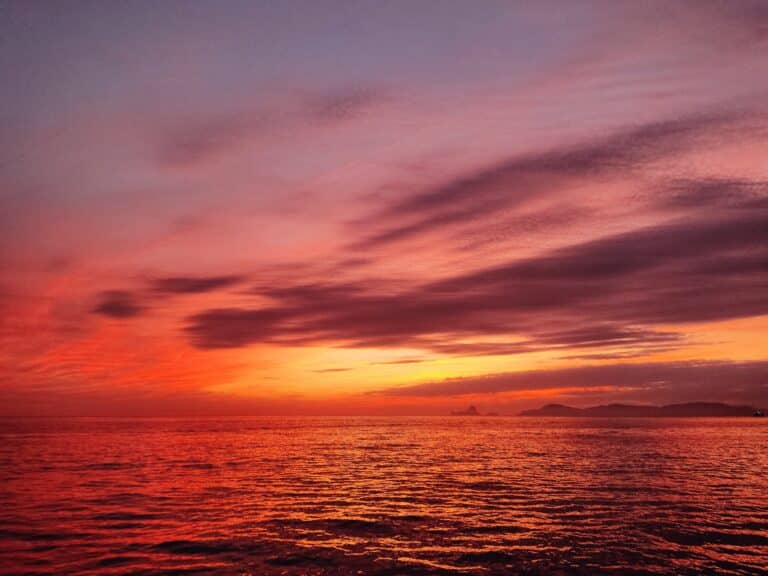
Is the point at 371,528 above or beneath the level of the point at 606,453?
above

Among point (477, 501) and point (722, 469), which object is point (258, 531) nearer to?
point (477, 501)

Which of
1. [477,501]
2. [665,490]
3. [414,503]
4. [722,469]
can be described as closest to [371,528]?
[414,503]

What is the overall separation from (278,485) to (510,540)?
23707 millimetres

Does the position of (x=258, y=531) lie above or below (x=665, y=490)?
above

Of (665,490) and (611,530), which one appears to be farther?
(665,490)

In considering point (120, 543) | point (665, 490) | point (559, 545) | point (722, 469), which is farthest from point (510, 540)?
point (722, 469)

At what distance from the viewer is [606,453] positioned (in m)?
76.4

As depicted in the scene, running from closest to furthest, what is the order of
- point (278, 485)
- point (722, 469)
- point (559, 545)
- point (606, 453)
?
point (559, 545), point (278, 485), point (722, 469), point (606, 453)

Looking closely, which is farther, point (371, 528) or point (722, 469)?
point (722, 469)

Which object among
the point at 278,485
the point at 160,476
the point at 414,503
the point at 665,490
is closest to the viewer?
the point at 414,503

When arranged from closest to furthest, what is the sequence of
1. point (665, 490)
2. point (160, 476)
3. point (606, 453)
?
point (665, 490), point (160, 476), point (606, 453)

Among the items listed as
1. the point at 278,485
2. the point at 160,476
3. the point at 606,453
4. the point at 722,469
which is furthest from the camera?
the point at 606,453

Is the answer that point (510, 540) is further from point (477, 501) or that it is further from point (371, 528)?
point (477, 501)

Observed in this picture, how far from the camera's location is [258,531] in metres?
28.3
